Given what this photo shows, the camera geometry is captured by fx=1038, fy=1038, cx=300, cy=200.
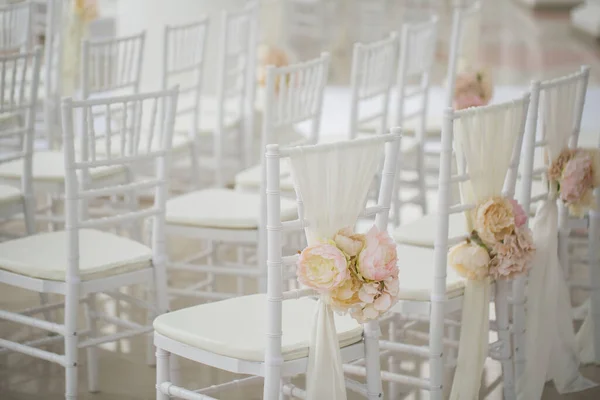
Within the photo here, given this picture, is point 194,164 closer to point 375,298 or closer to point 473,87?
point 473,87

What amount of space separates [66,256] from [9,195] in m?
0.64

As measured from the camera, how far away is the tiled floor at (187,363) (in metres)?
3.35

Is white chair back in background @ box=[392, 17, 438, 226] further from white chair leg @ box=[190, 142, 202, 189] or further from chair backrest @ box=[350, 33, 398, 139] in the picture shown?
white chair leg @ box=[190, 142, 202, 189]

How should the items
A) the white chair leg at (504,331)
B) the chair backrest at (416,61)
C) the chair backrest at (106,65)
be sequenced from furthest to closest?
the chair backrest at (416,61)
the chair backrest at (106,65)
the white chair leg at (504,331)

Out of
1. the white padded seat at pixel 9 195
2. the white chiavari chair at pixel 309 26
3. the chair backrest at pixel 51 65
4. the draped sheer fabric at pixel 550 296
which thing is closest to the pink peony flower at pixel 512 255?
the draped sheer fabric at pixel 550 296

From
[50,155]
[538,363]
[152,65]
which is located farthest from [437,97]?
[538,363]

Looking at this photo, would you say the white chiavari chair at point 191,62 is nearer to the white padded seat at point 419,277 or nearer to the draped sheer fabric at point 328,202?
the white padded seat at point 419,277

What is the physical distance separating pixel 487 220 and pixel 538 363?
0.65 meters

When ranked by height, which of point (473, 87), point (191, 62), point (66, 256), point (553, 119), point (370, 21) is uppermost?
point (370, 21)

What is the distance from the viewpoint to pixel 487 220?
9.32 ft

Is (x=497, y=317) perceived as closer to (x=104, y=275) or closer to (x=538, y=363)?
(x=538, y=363)

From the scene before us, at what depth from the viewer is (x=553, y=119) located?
3.20m

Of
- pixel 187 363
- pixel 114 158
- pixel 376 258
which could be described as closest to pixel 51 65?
pixel 187 363

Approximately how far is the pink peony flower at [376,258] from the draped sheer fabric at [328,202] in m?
0.07
